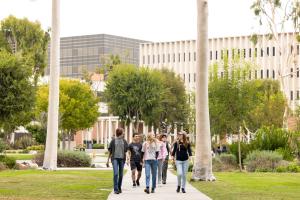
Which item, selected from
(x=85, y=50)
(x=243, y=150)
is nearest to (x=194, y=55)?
(x=85, y=50)

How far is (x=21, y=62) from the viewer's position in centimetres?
4509

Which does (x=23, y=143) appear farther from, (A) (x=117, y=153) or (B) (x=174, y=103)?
(A) (x=117, y=153)

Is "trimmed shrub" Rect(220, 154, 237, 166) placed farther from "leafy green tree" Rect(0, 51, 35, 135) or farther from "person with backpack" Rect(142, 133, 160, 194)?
"person with backpack" Rect(142, 133, 160, 194)

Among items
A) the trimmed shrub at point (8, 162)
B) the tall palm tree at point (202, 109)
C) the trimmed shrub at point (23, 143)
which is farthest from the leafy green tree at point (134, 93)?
the tall palm tree at point (202, 109)

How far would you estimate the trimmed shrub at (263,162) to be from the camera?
37.0 metres

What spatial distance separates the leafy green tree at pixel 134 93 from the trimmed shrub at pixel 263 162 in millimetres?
37338

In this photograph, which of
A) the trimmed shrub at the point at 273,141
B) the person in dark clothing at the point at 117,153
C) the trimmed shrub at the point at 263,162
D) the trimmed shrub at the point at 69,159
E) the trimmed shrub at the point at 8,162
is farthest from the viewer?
the trimmed shrub at the point at 69,159

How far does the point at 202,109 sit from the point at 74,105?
48.6 metres

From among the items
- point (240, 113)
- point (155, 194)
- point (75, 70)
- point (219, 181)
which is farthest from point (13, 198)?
point (75, 70)

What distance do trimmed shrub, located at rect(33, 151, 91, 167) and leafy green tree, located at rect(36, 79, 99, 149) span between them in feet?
97.0

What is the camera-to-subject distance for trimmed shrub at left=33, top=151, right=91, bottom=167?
41.8 meters

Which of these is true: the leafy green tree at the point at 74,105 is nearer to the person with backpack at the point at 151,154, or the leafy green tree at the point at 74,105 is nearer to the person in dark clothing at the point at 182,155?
the person with backpack at the point at 151,154

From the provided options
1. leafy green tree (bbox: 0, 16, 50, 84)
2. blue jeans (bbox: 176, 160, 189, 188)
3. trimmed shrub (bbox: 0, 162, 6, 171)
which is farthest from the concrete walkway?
leafy green tree (bbox: 0, 16, 50, 84)

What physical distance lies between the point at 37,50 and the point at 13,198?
72.8 metres
